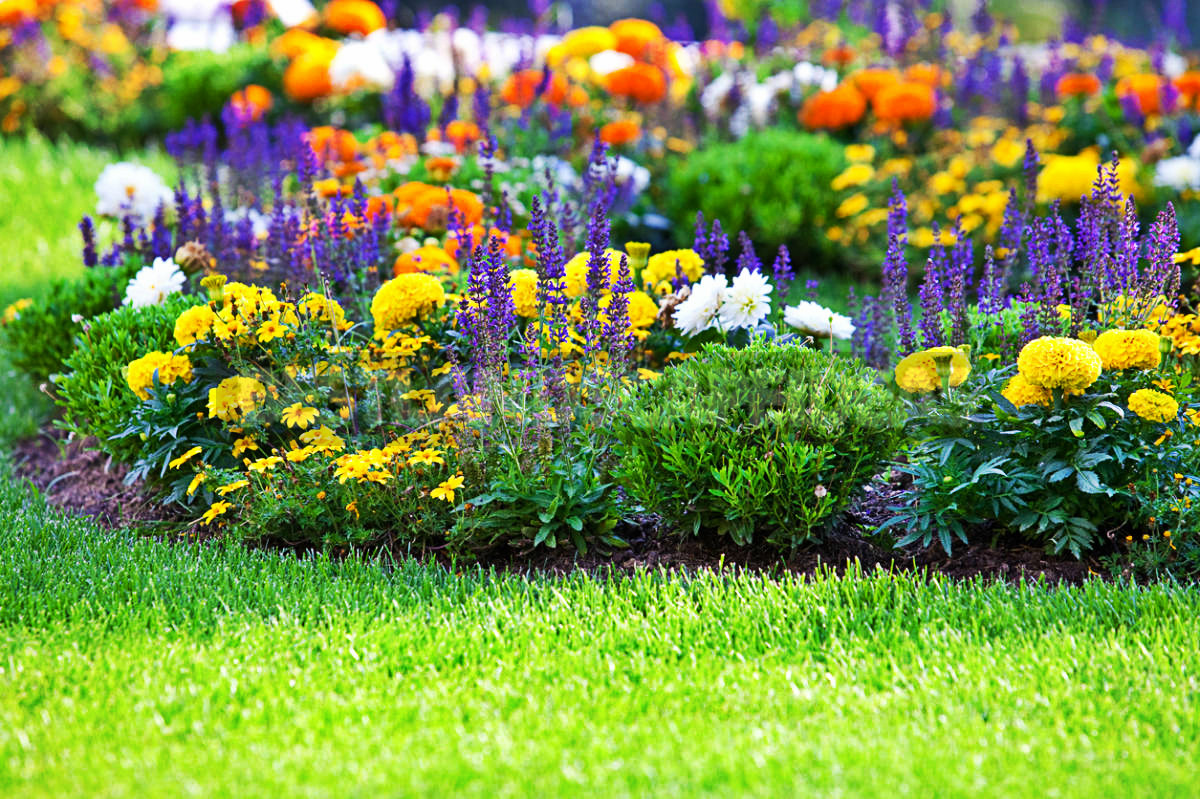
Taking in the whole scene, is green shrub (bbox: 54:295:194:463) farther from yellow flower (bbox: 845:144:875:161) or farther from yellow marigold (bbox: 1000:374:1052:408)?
yellow flower (bbox: 845:144:875:161)

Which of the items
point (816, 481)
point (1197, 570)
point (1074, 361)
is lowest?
point (1197, 570)

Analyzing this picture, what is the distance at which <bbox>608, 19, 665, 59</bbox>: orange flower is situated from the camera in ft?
27.6

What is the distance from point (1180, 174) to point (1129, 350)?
330cm

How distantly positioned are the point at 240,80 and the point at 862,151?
4948 millimetres

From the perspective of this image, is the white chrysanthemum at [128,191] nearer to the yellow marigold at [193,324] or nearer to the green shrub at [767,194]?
the yellow marigold at [193,324]

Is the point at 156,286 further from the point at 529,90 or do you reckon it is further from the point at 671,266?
the point at 529,90

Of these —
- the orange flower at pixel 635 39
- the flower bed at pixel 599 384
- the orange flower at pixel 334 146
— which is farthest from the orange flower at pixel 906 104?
the orange flower at pixel 334 146

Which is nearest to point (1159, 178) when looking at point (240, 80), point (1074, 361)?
point (1074, 361)

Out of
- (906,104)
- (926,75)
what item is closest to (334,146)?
(906,104)

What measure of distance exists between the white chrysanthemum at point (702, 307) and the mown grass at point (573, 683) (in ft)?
2.91

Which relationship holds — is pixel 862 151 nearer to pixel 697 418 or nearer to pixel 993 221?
pixel 993 221

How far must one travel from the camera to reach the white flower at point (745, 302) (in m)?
3.74

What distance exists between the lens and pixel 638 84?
7504 millimetres

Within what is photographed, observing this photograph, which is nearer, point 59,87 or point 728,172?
point 728,172
